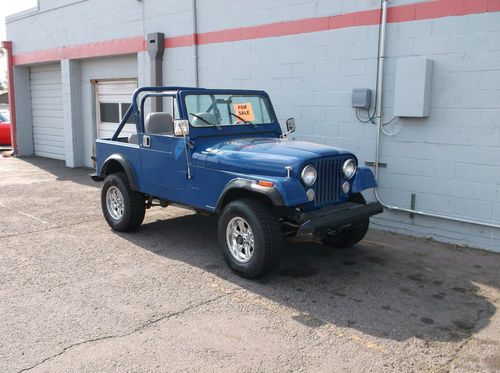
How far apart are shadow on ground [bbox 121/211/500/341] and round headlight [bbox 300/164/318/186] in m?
1.03

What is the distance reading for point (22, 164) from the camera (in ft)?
45.5

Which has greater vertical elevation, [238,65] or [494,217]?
[238,65]

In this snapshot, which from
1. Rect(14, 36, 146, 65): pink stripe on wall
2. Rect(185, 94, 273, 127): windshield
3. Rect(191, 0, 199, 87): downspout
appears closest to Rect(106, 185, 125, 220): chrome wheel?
Rect(185, 94, 273, 127): windshield

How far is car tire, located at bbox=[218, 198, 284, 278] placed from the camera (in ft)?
15.5

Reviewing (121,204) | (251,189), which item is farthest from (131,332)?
(121,204)

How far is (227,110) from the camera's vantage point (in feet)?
20.2

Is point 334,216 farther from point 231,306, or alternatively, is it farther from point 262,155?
point 231,306

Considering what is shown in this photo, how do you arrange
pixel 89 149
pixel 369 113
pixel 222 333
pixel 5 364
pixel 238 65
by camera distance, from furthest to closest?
pixel 89 149
pixel 238 65
pixel 369 113
pixel 222 333
pixel 5 364

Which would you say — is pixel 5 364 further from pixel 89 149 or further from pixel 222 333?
pixel 89 149

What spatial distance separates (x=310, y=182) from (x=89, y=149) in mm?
9636

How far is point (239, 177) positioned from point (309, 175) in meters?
0.73

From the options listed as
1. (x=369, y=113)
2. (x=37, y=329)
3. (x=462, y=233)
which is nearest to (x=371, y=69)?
(x=369, y=113)

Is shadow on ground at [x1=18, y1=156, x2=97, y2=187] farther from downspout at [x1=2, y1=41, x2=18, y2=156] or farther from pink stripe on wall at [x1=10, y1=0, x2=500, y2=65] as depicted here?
pink stripe on wall at [x1=10, y1=0, x2=500, y2=65]

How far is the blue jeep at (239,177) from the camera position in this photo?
15.7 ft
